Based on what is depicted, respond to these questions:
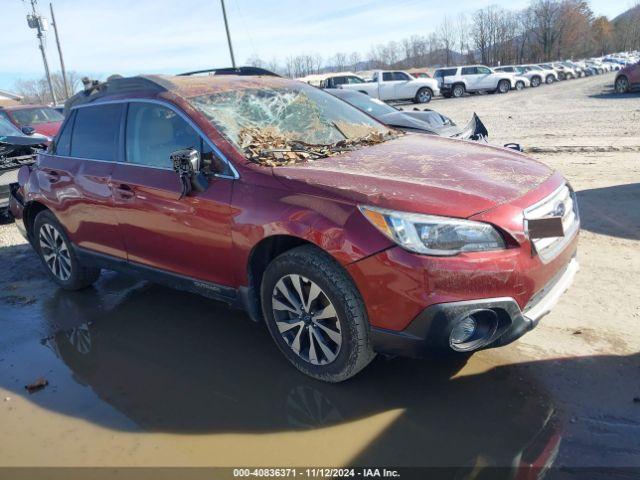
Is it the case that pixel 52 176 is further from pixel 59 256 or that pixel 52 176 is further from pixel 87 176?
pixel 59 256

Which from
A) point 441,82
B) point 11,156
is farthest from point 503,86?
point 11,156

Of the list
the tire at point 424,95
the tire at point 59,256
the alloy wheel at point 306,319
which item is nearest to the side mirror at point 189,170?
the alloy wheel at point 306,319

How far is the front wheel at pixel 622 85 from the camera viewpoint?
24.2m

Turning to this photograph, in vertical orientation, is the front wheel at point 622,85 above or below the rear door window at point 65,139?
below

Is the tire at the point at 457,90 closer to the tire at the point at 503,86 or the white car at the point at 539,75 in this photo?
the tire at the point at 503,86

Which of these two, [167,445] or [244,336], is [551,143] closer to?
[244,336]

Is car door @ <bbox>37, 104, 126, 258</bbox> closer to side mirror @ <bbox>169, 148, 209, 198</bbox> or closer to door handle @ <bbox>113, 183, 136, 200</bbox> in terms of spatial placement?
door handle @ <bbox>113, 183, 136, 200</bbox>

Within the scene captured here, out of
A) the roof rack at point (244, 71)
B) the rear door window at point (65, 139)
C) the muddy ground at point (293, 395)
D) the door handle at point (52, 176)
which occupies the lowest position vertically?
the muddy ground at point (293, 395)

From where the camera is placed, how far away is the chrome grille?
293 cm

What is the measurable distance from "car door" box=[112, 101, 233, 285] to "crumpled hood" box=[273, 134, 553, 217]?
54 centimetres

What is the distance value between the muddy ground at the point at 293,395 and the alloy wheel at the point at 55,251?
0.45 meters

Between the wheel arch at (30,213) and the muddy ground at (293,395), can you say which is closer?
the muddy ground at (293,395)

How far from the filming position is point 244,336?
13.2 feet

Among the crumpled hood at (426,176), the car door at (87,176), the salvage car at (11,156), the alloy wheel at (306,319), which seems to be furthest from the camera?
the salvage car at (11,156)
